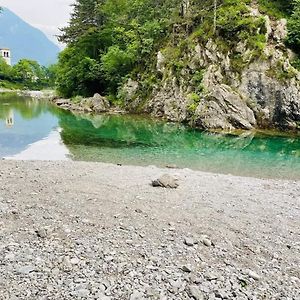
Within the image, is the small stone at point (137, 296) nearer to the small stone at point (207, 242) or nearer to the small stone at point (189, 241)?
the small stone at point (189, 241)

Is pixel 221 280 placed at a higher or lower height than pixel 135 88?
lower

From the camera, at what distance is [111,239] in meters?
8.61

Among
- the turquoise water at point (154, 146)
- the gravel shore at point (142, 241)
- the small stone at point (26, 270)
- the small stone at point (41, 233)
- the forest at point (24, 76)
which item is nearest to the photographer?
the gravel shore at point (142, 241)

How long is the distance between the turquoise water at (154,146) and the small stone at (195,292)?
1329cm

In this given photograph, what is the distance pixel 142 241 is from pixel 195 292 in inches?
88.6

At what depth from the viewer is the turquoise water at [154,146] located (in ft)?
70.6

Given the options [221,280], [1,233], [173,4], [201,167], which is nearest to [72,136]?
[201,167]

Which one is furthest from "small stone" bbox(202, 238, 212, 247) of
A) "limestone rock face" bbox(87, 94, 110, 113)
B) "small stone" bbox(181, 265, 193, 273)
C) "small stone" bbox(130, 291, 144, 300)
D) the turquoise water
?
"limestone rock face" bbox(87, 94, 110, 113)

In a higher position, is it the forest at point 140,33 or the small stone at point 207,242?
the forest at point 140,33

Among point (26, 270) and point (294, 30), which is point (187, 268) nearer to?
point (26, 270)

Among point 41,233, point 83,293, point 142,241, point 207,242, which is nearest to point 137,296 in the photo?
point 83,293

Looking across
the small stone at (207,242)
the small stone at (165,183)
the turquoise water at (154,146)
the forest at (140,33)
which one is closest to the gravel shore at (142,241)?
the small stone at (207,242)

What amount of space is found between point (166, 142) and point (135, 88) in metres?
24.1

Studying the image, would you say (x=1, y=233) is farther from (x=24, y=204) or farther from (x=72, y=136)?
(x=72, y=136)
